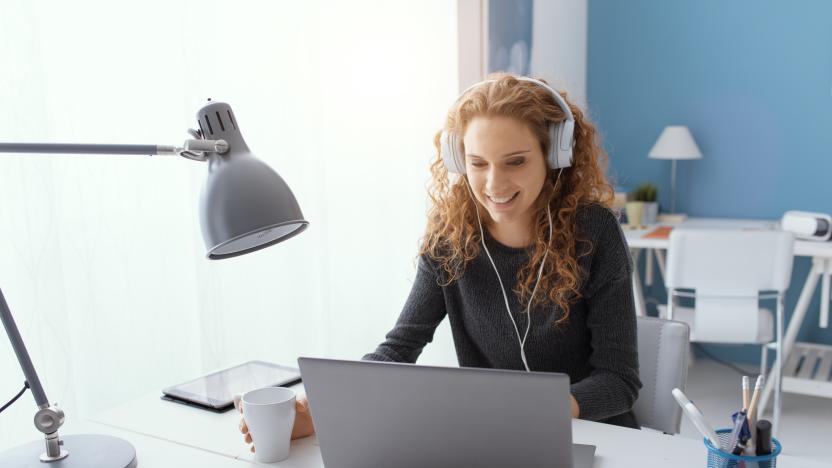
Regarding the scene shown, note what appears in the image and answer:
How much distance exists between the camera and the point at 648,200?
3.37 meters

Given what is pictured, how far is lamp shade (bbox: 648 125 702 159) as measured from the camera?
3.24 m

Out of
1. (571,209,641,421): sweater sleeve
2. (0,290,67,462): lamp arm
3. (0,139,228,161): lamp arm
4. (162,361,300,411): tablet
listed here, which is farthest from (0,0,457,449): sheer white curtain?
(571,209,641,421): sweater sleeve

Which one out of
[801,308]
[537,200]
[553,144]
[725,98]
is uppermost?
[725,98]

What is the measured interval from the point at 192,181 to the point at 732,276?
175 centimetres

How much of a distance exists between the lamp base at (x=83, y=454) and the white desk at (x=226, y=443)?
0.09 ft

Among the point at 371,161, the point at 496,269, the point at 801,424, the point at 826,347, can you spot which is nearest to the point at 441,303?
the point at 496,269

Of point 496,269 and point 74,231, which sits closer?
point 496,269

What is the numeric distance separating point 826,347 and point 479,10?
6.76ft

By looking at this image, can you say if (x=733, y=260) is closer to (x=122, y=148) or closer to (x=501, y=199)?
(x=501, y=199)

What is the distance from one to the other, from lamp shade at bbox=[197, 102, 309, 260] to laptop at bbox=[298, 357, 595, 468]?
0.17 metres

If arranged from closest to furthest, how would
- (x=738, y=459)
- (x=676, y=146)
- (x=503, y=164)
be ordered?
(x=738, y=459) → (x=503, y=164) → (x=676, y=146)

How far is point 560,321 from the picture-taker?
4.31 ft

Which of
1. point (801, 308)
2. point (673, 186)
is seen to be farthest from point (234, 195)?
point (673, 186)

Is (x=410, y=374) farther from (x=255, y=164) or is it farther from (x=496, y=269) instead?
(x=496, y=269)
